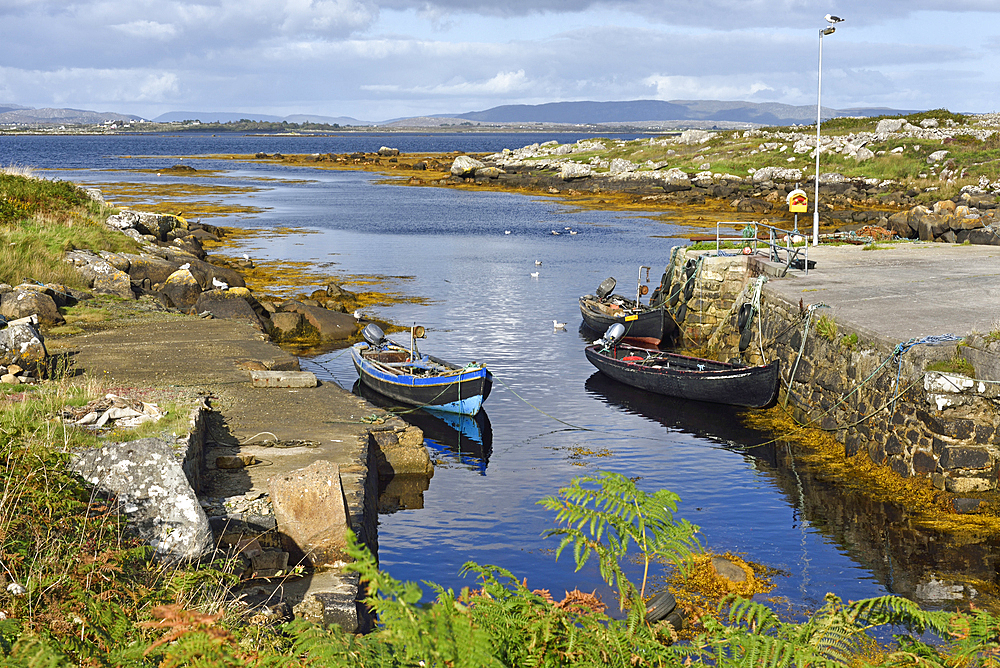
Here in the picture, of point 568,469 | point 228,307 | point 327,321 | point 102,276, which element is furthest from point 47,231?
point 568,469

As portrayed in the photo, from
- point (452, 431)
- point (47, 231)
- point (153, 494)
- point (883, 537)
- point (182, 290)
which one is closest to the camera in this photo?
point (153, 494)

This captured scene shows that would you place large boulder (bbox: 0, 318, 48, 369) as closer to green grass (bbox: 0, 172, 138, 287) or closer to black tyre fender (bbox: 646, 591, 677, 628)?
green grass (bbox: 0, 172, 138, 287)

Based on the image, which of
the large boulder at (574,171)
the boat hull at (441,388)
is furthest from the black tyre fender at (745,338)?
the large boulder at (574,171)

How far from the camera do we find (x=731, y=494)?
16.8 meters

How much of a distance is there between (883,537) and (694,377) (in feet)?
26.0

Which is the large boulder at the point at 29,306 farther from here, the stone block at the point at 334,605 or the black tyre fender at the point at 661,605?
the black tyre fender at the point at 661,605

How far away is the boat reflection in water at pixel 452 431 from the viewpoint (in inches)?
750

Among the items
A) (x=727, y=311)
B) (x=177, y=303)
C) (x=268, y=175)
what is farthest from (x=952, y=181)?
(x=268, y=175)

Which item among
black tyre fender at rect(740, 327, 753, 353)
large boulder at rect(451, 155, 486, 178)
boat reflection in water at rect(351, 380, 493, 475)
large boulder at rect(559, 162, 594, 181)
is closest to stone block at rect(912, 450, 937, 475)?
boat reflection in water at rect(351, 380, 493, 475)

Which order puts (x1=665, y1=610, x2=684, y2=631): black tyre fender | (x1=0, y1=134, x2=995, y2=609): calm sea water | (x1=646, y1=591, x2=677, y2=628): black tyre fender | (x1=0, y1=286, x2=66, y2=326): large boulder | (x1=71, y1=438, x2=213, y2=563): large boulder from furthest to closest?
1. (x1=0, y1=286, x2=66, y2=326): large boulder
2. (x1=0, y1=134, x2=995, y2=609): calm sea water
3. (x1=665, y1=610, x2=684, y2=631): black tyre fender
4. (x1=646, y1=591, x2=677, y2=628): black tyre fender
5. (x1=71, y1=438, x2=213, y2=563): large boulder

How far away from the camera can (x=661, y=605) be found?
1166 cm

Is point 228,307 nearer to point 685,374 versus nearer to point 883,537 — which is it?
point 685,374

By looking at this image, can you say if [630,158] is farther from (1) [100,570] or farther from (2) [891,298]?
(1) [100,570]

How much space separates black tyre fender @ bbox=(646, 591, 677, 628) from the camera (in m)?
11.4
